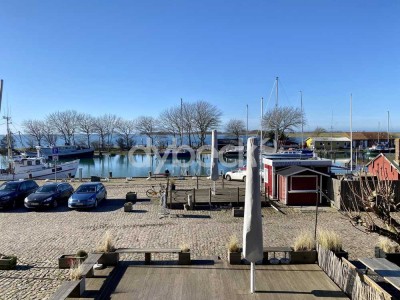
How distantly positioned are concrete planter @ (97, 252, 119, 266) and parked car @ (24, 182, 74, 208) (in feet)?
41.2

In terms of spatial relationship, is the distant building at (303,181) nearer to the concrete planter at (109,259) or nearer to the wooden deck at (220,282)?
the wooden deck at (220,282)

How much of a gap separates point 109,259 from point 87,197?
1178 cm

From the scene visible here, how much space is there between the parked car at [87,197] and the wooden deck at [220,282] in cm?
1166

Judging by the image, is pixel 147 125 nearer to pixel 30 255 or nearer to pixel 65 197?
pixel 65 197

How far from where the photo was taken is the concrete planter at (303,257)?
9.57 metres

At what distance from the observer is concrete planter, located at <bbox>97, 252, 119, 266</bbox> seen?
9434 millimetres

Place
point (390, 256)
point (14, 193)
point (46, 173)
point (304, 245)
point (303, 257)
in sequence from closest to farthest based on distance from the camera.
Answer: point (303, 257) < point (304, 245) < point (390, 256) < point (14, 193) < point (46, 173)

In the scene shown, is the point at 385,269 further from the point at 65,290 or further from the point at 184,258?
Answer: the point at 65,290

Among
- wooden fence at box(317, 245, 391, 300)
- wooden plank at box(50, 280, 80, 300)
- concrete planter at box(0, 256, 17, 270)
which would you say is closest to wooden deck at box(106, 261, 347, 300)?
wooden fence at box(317, 245, 391, 300)

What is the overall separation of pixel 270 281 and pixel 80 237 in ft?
28.7

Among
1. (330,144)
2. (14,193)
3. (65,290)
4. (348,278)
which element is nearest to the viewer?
(65,290)

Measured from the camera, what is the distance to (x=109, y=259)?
31.0ft

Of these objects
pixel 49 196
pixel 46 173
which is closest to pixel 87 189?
pixel 49 196

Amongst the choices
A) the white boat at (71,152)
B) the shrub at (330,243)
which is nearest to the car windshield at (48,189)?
the shrub at (330,243)
